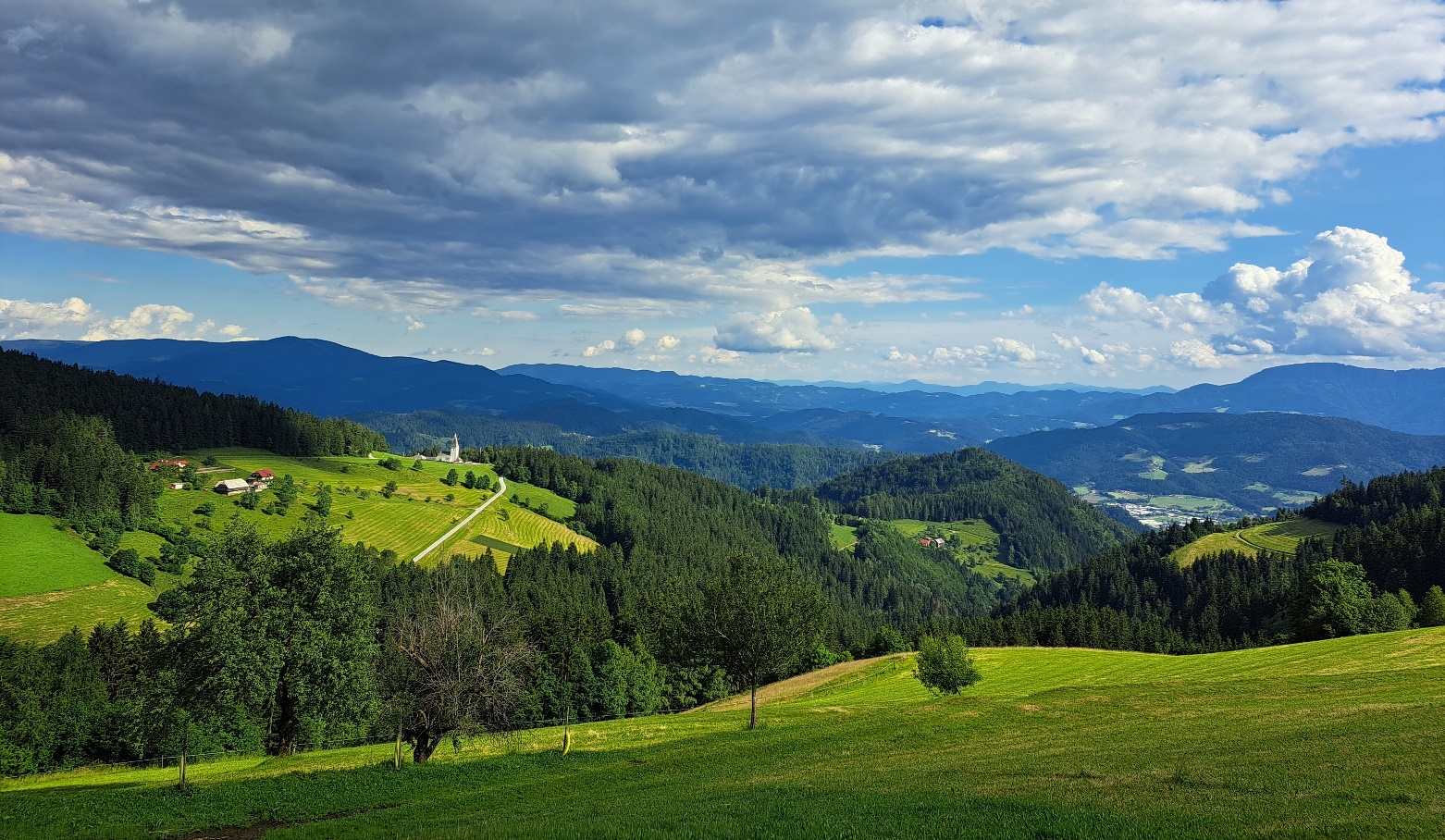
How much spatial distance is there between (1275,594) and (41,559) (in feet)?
704

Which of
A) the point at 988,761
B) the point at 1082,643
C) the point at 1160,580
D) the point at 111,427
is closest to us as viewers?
the point at 988,761

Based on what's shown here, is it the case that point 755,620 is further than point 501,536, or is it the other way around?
point 501,536

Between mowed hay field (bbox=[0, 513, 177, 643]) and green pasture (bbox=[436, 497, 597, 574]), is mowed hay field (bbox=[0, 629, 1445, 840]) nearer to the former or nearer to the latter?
mowed hay field (bbox=[0, 513, 177, 643])

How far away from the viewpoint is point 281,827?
2333cm

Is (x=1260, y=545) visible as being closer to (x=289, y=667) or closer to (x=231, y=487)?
(x=289, y=667)

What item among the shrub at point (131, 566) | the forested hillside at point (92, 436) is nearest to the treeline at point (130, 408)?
the forested hillside at point (92, 436)

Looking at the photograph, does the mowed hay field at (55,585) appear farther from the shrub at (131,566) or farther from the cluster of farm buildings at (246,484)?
the cluster of farm buildings at (246,484)

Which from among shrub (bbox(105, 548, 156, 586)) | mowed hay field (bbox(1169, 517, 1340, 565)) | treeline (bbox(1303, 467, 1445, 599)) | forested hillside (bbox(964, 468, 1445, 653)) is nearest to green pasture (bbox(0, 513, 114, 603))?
shrub (bbox(105, 548, 156, 586))

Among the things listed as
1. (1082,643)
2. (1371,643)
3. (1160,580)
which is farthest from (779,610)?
(1160,580)

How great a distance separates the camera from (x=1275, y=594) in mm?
135625

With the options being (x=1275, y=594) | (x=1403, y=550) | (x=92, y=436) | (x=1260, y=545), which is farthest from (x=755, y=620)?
(x=1260, y=545)

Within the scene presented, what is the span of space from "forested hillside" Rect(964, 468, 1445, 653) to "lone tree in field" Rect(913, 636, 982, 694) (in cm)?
5897

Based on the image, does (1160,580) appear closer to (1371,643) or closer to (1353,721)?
(1371,643)

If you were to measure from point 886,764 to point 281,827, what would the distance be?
22841mm
